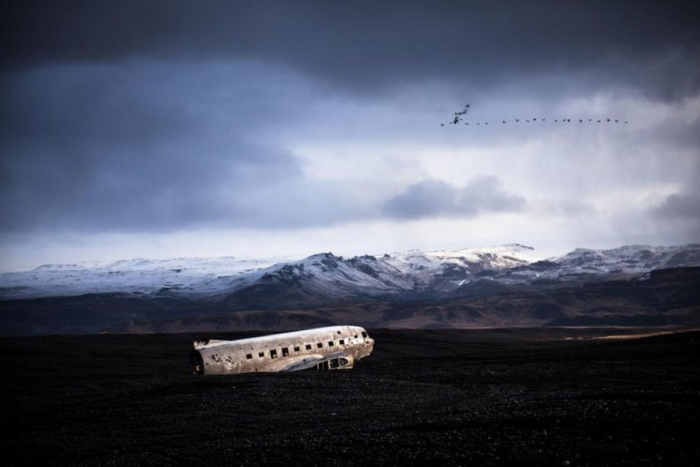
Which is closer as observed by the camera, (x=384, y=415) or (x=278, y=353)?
(x=384, y=415)

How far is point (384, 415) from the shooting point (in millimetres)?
27328

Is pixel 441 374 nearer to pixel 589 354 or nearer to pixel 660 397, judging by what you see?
pixel 589 354

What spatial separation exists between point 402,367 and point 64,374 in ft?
95.6

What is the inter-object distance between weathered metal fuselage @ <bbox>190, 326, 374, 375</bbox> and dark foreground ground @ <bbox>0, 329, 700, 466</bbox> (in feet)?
7.93

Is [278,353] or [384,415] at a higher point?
[384,415]

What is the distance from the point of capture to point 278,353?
50969 mm

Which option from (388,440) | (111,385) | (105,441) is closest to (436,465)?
(388,440)

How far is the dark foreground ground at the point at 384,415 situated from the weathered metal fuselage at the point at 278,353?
7.93ft

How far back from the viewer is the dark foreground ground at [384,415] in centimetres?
1842

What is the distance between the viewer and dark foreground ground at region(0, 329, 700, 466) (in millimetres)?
18422

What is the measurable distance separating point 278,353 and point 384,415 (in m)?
24.6

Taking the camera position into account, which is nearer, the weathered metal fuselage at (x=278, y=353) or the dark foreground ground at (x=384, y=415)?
the dark foreground ground at (x=384, y=415)

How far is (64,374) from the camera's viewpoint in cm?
5981

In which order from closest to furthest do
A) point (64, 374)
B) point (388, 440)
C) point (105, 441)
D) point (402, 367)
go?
point (388, 440) < point (105, 441) < point (402, 367) < point (64, 374)
